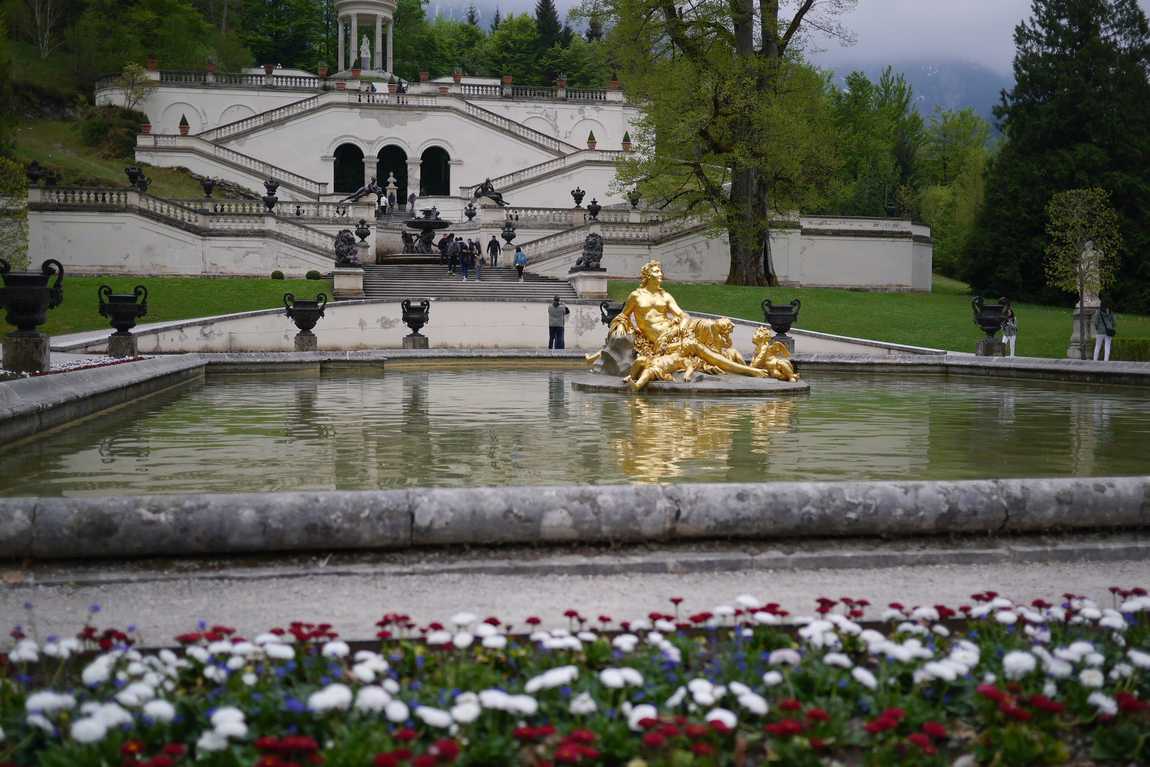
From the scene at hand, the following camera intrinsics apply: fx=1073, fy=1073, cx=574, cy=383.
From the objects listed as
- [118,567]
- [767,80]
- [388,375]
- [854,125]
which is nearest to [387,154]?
[767,80]

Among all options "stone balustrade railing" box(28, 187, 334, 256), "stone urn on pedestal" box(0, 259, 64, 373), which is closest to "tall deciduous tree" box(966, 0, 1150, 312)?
"stone balustrade railing" box(28, 187, 334, 256)

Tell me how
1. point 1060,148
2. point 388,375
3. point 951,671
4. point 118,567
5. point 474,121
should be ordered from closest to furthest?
point 951,671, point 118,567, point 388,375, point 1060,148, point 474,121

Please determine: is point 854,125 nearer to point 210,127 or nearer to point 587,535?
point 210,127

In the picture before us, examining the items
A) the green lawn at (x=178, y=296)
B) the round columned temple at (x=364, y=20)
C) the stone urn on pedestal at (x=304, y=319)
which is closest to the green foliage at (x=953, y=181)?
the green lawn at (x=178, y=296)

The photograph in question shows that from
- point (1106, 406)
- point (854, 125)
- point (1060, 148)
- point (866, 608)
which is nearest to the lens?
point (866, 608)

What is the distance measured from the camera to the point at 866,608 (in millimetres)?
4840

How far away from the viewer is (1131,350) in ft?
83.3

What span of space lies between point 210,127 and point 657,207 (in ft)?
99.0

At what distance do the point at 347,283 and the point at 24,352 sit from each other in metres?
18.8

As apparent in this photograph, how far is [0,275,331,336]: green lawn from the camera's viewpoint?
29.4 m

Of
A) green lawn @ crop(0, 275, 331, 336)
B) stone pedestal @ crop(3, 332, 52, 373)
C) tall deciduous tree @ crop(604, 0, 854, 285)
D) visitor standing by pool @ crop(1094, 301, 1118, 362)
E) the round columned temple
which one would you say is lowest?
stone pedestal @ crop(3, 332, 52, 373)

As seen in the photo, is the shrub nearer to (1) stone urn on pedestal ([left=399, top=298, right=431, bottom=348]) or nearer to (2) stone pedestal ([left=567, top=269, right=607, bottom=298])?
(2) stone pedestal ([left=567, top=269, right=607, bottom=298])

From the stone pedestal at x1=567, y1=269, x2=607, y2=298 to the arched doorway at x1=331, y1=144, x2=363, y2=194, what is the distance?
33.8 metres

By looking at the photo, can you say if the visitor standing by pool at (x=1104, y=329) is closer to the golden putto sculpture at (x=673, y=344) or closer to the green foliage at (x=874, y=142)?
the golden putto sculpture at (x=673, y=344)
